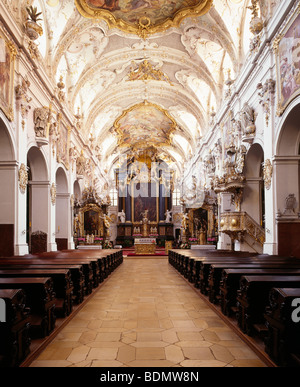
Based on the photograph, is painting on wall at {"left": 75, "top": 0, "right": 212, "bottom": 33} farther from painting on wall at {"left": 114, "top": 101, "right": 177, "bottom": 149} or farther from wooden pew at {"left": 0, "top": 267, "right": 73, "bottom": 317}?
wooden pew at {"left": 0, "top": 267, "right": 73, "bottom": 317}

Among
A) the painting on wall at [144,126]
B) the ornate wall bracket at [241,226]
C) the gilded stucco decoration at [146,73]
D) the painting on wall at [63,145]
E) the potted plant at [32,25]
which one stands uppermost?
the gilded stucco decoration at [146,73]

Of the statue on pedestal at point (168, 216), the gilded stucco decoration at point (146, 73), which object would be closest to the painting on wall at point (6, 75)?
the gilded stucco decoration at point (146, 73)

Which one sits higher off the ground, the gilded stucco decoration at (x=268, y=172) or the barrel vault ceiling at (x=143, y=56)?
the barrel vault ceiling at (x=143, y=56)

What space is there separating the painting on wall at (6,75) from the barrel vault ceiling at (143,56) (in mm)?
2230

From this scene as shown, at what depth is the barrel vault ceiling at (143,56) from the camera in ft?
44.4

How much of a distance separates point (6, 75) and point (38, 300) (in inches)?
296

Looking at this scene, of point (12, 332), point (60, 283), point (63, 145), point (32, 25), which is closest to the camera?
point (12, 332)

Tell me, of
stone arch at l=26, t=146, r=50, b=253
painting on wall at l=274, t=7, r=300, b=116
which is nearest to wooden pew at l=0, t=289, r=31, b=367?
painting on wall at l=274, t=7, r=300, b=116

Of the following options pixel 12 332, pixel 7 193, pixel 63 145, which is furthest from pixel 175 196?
pixel 12 332

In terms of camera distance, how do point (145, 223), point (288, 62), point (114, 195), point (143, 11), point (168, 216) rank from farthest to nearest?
point (114, 195) → point (168, 216) → point (145, 223) → point (143, 11) → point (288, 62)

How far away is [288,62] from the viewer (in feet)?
29.4

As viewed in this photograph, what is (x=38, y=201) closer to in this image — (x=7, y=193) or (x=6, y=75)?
(x=7, y=193)

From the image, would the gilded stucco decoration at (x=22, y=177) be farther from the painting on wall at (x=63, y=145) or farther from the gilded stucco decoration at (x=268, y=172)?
the gilded stucco decoration at (x=268, y=172)
